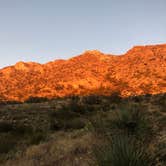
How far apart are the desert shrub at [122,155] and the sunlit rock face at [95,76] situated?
60549 mm

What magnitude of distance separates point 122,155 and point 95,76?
82.6 meters

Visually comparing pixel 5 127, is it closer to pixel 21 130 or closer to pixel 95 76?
pixel 21 130

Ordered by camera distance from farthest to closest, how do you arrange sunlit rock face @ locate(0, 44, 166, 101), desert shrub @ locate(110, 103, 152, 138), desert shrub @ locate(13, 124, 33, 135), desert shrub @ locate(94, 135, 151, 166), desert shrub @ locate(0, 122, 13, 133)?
sunlit rock face @ locate(0, 44, 166, 101) → desert shrub @ locate(0, 122, 13, 133) → desert shrub @ locate(13, 124, 33, 135) → desert shrub @ locate(110, 103, 152, 138) → desert shrub @ locate(94, 135, 151, 166)

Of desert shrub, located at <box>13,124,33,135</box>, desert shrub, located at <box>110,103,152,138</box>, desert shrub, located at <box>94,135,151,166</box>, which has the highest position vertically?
desert shrub, located at <box>94,135,151,166</box>

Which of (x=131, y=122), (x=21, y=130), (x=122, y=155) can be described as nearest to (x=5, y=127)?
(x=21, y=130)

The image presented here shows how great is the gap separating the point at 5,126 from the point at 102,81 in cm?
6951


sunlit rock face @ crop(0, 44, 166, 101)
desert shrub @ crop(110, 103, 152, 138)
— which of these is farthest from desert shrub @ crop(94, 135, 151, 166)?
sunlit rock face @ crop(0, 44, 166, 101)

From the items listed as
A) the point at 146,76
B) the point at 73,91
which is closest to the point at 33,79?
the point at 73,91

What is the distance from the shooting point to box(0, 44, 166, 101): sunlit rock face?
75750mm

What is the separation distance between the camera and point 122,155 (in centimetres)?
458

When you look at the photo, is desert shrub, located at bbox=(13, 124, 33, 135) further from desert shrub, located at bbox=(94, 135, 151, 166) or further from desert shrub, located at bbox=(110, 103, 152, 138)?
desert shrub, located at bbox=(94, 135, 151, 166)

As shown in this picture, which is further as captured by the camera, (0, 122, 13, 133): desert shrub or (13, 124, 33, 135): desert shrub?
(0, 122, 13, 133): desert shrub

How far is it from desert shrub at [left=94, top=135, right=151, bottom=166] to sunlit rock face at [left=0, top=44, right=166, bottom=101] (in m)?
60.5

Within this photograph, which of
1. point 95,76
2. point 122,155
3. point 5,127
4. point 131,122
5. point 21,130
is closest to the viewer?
point 122,155
